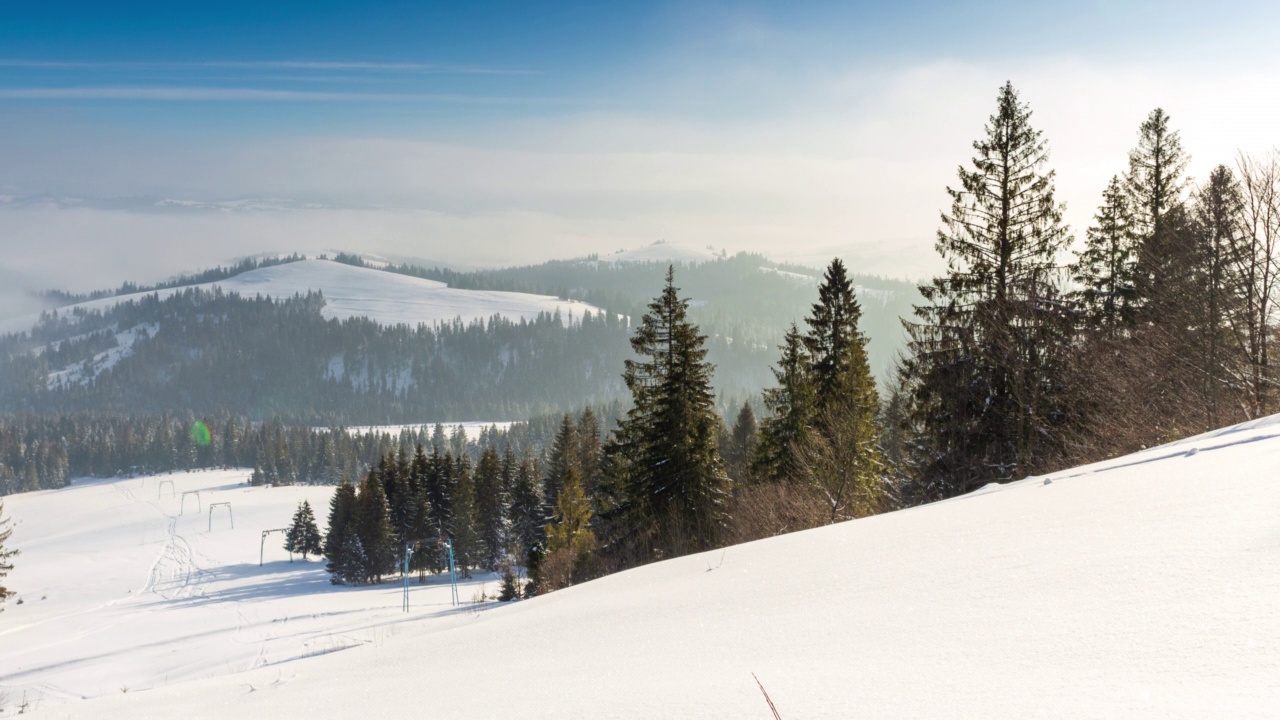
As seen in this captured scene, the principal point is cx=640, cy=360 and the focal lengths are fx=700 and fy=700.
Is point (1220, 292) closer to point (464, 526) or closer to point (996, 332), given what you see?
point (996, 332)

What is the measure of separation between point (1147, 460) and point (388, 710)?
730 cm

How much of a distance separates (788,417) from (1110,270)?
12.7 meters

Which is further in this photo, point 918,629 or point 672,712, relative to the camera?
point 918,629

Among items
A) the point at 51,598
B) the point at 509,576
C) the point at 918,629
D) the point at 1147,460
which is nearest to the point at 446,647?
the point at 918,629

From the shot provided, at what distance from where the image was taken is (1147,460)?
23.1 feet

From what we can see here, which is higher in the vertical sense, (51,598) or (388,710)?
(388,710)

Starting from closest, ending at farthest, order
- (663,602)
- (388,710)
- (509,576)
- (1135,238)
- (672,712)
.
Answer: (672,712) < (388,710) < (663,602) < (1135,238) < (509,576)

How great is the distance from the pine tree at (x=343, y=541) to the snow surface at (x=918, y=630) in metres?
60.9

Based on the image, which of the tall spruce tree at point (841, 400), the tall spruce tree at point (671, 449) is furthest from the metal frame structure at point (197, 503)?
the tall spruce tree at point (841, 400)

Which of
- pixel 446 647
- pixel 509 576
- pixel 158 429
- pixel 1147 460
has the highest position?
pixel 1147 460

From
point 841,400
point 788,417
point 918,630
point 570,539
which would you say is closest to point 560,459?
point 570,539

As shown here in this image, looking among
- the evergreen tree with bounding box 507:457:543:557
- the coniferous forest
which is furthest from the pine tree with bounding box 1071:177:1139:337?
the evergreen tree with bounding box 507:457:543:557

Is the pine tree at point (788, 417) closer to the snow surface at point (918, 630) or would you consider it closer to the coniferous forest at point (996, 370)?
the coniferous forest at point (996, 370)

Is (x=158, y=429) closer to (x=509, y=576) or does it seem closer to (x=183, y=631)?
(x=183, y=631)
